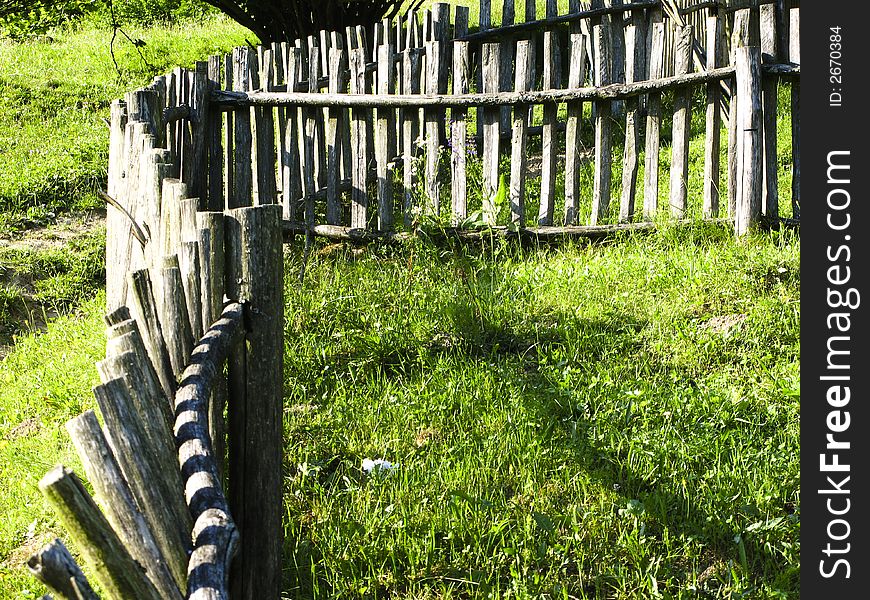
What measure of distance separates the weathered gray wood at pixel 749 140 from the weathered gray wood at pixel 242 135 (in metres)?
3.34

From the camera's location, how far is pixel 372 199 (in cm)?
718

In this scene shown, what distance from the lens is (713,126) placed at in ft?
19.5

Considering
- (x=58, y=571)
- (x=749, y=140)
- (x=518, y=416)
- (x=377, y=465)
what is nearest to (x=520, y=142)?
(x=749, y=140)

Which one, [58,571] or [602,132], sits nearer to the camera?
[58,571]

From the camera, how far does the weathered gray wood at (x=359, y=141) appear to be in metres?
6.50

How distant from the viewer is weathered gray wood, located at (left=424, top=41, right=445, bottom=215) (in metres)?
6.25

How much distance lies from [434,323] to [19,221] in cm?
439

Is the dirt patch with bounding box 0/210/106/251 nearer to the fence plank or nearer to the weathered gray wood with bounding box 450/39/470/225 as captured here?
the fence plank

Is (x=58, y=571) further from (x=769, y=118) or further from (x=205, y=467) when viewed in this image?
(x=769, y=118)

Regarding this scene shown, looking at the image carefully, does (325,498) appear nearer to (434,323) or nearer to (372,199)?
(434,323)

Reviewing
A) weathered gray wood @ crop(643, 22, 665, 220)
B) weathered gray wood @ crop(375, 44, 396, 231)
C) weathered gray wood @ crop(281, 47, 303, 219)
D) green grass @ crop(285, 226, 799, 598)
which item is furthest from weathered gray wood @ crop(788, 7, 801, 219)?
weathered gray wood @ crop(281, 47, 303, 219)

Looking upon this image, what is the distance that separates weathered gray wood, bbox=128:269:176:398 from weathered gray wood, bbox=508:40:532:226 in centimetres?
389

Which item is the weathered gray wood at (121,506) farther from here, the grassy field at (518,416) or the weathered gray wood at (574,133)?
the weathered gray wood at (574,133)

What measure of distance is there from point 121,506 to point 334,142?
16.4 ft
